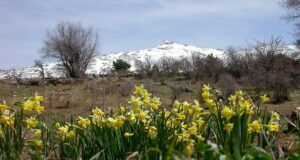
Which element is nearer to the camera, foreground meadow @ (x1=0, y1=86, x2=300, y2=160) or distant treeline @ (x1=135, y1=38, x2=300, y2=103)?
foreground meadow @ (x1=0, y1=86, x2=300, y2=160)

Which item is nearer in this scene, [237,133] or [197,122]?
[237,133]

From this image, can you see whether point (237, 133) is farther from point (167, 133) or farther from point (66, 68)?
point (66, 68)

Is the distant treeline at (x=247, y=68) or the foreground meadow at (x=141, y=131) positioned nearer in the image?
the foreground meadow at (x=141, y=131)

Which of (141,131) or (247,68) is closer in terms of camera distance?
(141,131)

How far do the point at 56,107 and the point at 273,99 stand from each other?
985 centimetres

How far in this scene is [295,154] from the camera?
165 cm

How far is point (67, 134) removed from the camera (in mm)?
3588

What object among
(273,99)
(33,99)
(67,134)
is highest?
(33,99)

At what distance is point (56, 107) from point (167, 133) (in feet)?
55.0

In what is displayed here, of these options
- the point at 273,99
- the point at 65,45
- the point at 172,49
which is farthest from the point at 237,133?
the point at 172,49

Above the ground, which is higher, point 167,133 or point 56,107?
point 167,133

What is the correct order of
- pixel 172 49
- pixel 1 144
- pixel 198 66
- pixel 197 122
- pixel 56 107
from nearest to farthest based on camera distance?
pixel 1 144 < pixel 197 122 < pixel 56 107 < pixel 198 66 < pixel 172 49

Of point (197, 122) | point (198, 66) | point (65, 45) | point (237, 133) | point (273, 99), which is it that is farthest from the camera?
point (65, 45)

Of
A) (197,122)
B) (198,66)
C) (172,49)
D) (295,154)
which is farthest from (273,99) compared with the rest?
(172,49)
